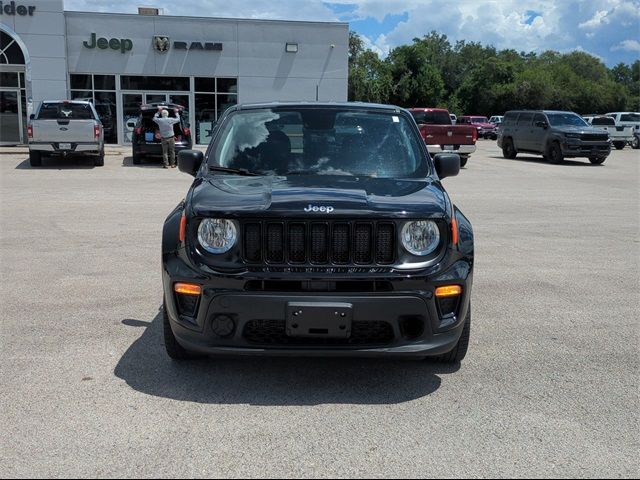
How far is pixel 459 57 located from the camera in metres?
115

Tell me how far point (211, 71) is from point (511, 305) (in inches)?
1036

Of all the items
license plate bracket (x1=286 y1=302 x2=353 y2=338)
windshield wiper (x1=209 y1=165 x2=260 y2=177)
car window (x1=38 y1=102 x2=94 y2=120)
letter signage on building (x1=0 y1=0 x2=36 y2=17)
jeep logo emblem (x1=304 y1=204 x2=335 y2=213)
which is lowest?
license plate bracket (x1=286 y1=302 x2=353 y2=338)

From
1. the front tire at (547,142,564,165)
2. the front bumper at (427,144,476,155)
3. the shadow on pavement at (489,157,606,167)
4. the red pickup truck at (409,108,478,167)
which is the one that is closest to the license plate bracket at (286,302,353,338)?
the red pickup truck at (409,108,478,167)

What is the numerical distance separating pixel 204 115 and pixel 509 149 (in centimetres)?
1361

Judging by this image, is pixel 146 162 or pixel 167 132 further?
pixel 146 162

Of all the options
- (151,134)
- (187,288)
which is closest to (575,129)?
(151,134)

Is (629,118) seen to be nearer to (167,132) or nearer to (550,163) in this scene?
(550,163)

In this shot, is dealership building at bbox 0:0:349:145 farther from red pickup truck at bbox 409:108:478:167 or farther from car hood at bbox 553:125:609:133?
car hood at bbox 553:125:609:133

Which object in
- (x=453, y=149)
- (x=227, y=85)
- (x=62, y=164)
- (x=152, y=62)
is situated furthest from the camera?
(x=227, y=85)

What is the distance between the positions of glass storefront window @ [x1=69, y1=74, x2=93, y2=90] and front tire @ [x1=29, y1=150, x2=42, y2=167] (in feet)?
Result: 33.2

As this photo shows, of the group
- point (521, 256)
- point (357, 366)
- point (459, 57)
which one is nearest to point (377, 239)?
point (357, 366)

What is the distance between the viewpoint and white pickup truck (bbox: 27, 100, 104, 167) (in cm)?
1953

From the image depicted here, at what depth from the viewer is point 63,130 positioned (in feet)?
64.4

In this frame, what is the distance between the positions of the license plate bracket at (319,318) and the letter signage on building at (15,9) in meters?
28.4
